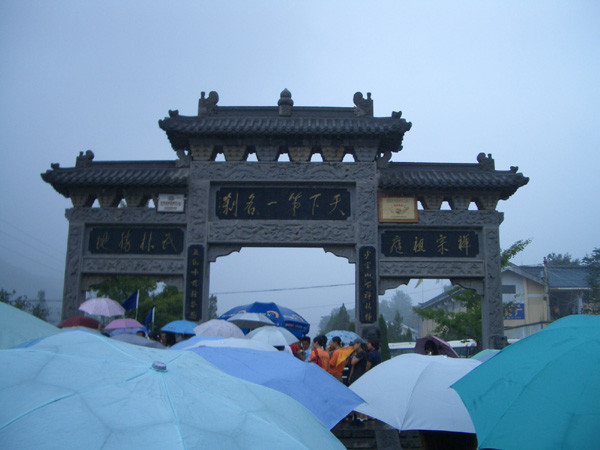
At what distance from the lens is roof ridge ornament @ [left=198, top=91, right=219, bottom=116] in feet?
47.9

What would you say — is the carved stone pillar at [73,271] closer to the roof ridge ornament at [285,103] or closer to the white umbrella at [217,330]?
the white umbrella at [217,330]

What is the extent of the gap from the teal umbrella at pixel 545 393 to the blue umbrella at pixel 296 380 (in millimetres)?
1043

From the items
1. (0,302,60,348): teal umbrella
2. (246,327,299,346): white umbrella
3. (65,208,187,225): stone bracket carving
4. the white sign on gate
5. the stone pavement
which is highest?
the white sign on gate

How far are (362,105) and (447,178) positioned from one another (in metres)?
3.18

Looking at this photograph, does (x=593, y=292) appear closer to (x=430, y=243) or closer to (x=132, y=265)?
(x=430, y=243)

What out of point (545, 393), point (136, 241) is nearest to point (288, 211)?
point (136, 241)

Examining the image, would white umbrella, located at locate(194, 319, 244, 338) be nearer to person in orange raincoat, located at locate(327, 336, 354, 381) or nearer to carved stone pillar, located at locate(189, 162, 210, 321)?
person in orange raincoat, located at locate(327, 336, 354, 381)

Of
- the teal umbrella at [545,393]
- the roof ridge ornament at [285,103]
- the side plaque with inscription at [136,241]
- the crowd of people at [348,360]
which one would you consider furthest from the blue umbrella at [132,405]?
the roof ridge ornament at [285,103]

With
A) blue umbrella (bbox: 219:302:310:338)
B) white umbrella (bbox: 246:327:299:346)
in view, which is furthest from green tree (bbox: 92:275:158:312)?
white umbrella (bbox: 246:327:299:346)

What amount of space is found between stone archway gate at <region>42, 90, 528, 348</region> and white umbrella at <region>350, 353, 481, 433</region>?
855cm

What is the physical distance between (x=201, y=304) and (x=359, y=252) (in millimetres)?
4123

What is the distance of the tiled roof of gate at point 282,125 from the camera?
13.4m

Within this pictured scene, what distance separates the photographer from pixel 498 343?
12812 millimetres

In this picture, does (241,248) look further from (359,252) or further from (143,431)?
(143,431)
